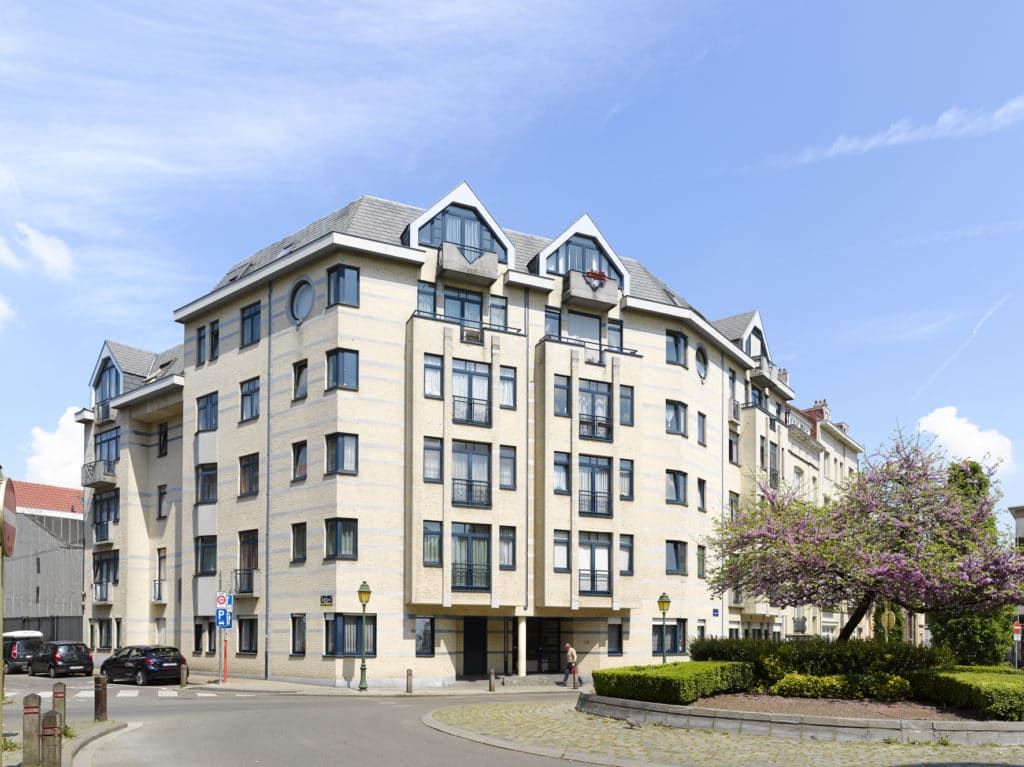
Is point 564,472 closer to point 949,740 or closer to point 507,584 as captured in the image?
point 507,584

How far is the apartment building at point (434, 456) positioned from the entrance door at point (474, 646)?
0.28 ft

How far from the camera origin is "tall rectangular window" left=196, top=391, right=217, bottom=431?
46.8 m

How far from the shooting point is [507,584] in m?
42.0

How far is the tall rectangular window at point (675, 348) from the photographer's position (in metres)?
49.2

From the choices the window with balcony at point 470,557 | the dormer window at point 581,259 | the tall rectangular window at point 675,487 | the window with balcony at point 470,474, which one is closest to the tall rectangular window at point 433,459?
the window with balcony at point 470,474

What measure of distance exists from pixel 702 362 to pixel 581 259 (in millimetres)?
9187

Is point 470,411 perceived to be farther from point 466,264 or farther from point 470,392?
point 466,264

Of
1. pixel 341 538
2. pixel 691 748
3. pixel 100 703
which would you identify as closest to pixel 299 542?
pixel 341 538

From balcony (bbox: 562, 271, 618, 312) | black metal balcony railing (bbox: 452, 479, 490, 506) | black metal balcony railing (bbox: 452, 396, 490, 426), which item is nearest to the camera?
black metal balcony railing (bbox: 452, 479, 490, 506)

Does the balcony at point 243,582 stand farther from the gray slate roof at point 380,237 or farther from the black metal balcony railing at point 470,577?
the gray slate roof at point 380,237

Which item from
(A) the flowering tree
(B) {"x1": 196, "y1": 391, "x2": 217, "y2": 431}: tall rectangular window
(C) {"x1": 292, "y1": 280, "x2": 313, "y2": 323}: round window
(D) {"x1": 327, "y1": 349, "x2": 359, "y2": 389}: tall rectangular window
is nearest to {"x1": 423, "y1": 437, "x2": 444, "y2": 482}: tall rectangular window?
(D) {"x1": 327, "y1": 349, "x2": 359, "y2": 389}: tall rectangular window

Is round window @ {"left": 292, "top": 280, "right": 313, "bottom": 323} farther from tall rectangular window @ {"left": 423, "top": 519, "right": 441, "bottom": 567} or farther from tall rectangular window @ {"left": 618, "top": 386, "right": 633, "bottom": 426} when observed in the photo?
tall rectangular window @ {"left": 618, "top": 386, "right": 633, "bottom": 426}

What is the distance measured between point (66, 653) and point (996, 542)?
1367 inches

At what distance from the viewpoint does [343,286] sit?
4047cm
